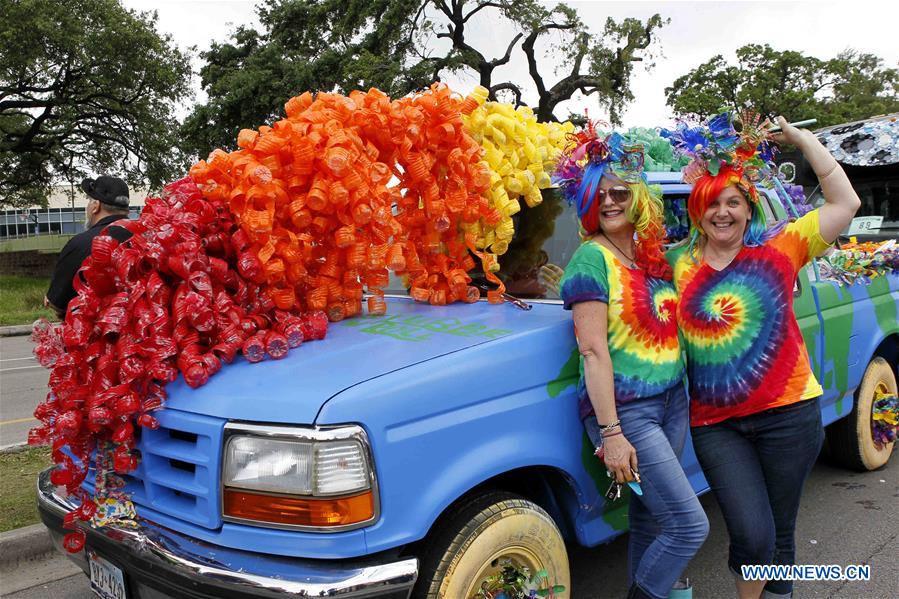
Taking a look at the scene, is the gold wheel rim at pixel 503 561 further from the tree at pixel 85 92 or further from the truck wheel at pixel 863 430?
the tree at pixel 85 92

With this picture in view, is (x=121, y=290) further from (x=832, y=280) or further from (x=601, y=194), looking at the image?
(x=832, y=280)

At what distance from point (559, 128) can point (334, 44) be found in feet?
76.4

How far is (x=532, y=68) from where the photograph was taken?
80.0ft

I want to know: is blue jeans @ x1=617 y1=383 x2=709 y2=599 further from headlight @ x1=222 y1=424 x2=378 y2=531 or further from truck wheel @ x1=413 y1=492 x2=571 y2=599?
headlight @ x1=222 y1=424 x2=378 y2=531

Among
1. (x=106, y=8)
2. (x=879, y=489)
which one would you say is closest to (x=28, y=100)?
(x=106, y=8)

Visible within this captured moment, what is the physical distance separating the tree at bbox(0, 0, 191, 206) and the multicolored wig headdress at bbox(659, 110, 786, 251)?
21711 mm

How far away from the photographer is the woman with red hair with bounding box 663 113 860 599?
2568 mm

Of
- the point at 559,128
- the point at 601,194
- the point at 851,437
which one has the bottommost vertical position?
the point at 851,437

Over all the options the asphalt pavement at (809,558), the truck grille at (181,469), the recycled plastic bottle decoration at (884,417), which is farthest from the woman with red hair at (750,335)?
the recycled plastic bottle decoration at (884,417)

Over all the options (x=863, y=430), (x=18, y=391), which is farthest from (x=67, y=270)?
(x=18, y=391)

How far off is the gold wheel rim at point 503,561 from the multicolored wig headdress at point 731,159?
4.60 feet

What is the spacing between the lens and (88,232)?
418 cm

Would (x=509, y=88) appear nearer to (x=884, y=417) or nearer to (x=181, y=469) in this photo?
(x=884, y=417)

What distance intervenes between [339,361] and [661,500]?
1226 millimetres
